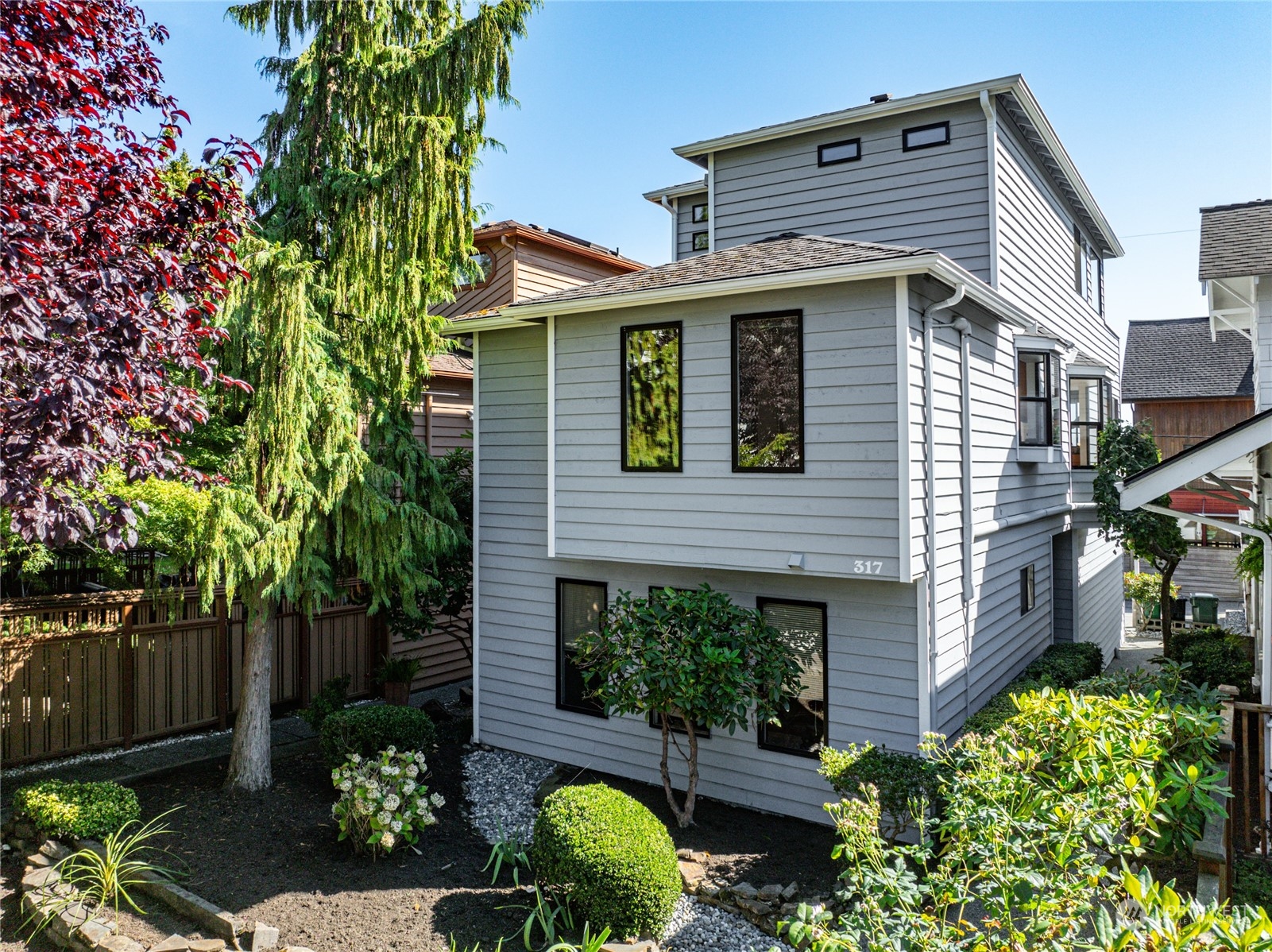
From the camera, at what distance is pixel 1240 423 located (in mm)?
6375

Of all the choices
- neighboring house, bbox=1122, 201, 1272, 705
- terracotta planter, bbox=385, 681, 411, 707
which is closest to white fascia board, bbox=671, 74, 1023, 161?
neighboring house, bbox=1122, 201, 1272, 705

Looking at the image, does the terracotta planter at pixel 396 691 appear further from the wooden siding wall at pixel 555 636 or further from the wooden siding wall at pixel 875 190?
the wooden siding wall at pixel 875 190

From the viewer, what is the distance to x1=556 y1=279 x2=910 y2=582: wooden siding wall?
763cm

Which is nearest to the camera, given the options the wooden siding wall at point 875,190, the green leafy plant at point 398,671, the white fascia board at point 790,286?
the white fascia board at point 790,286

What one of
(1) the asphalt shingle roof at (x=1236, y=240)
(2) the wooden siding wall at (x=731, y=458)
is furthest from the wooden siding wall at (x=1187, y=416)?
(2) the wooden siding wall at (x=731, y=458)

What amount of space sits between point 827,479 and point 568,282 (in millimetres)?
10344

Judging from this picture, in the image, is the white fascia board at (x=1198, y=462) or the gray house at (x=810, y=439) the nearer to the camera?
the white fascia board at (x=1198, y=462)

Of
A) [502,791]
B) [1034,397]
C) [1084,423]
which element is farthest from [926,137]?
[502,791]

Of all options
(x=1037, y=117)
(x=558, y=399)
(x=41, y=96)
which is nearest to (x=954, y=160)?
(x=1037, y=117)

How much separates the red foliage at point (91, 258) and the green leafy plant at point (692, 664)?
4.31 metres

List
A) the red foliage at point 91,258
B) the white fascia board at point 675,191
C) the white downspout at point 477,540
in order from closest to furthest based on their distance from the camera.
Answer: the red foliage at point 91,258
the white downspout at point 477,540
the white fascia board at point 675,191

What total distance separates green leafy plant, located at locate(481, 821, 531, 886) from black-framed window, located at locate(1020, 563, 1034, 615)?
777cm

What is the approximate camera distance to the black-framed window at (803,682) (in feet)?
27.3

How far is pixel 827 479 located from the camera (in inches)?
310
